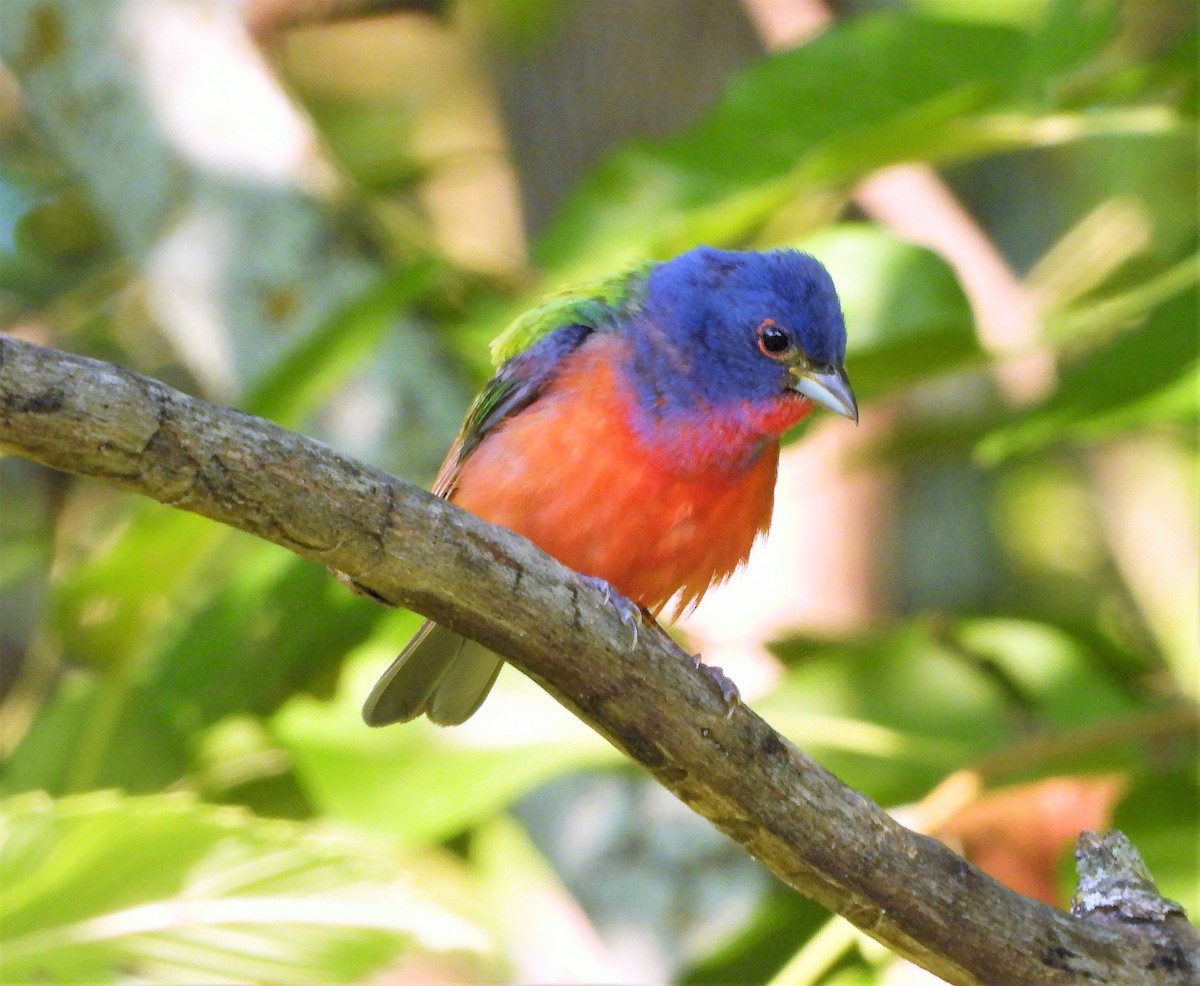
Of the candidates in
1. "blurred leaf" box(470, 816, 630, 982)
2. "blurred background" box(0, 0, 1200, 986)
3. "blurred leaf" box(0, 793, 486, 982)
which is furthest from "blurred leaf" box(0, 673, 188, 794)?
"blurred leaf" box(0, 793, 486, 982)

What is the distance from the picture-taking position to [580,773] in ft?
15.4

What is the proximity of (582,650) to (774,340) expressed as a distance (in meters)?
1.42

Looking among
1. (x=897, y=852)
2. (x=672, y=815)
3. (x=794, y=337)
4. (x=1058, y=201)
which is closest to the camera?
(x=897, y=852)

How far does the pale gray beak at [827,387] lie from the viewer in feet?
11.3

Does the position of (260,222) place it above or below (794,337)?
above

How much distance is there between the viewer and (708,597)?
5.00 m

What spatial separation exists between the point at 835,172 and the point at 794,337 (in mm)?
689

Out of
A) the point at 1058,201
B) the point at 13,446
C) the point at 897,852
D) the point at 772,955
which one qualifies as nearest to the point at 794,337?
the point at 897,852

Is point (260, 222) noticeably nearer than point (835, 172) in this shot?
No

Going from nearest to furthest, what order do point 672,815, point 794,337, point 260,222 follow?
point 794,337
point 672,815
point 260,222

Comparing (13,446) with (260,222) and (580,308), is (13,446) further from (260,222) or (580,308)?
(260,222)

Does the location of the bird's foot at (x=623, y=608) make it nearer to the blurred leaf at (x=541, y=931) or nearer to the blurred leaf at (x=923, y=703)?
the blurred leaf at (x=923, y=703)

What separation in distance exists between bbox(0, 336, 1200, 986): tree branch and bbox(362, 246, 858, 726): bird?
0.81m

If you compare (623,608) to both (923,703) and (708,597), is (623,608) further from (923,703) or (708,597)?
(708,597)
